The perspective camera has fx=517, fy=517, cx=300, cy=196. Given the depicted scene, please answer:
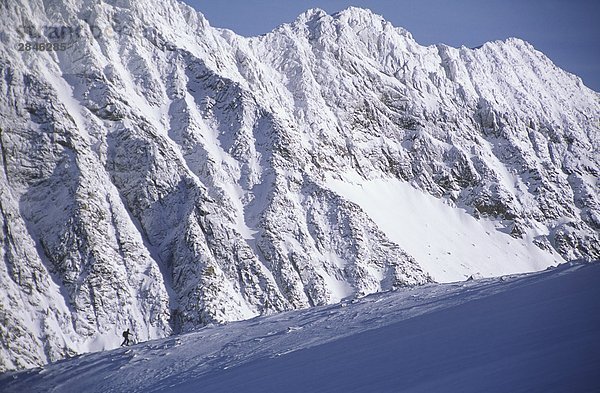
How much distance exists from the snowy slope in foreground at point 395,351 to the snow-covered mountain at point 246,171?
19138mm

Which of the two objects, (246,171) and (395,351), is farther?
(246,171)

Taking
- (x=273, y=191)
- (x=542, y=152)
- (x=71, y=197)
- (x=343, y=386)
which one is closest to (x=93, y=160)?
(x=71, y=197)

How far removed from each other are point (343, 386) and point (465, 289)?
21.2 metres

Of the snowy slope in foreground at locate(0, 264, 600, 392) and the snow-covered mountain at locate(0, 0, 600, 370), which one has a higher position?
the snow-covered mountain at locate(0, 0, 600, 370)

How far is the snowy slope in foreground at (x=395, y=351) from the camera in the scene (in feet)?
45.0

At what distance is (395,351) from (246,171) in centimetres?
5845

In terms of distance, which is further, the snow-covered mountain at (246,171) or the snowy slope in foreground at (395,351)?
the snow-covered mountain at (246,171)

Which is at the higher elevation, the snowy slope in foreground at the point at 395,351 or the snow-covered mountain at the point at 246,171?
the snow-covered mountain at the point at 246,171

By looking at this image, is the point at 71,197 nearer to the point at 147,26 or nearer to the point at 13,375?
the point at 13,375

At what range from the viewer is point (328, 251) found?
70688mm

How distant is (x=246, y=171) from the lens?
7531 centimetres

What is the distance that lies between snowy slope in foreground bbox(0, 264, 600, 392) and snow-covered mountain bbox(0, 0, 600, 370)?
753 inches

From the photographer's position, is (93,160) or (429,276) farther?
(429,276)

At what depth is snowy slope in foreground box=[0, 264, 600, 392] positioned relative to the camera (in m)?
13.7
